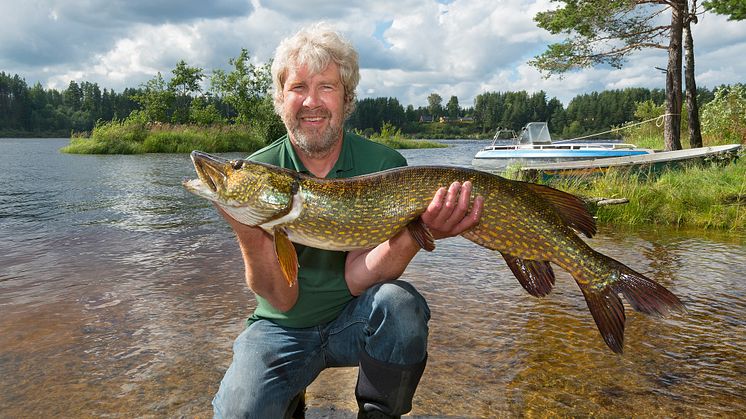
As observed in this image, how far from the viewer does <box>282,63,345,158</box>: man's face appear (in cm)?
264

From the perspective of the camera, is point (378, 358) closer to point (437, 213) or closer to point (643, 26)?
point (437, 213)

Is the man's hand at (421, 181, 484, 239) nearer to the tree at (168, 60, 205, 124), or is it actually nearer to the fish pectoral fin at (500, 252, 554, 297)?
the fish pectoral fin at (500, 252, 554, 297)

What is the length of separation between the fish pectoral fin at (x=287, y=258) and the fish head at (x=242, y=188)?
0.47 ft

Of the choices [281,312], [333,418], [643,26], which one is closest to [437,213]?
[281,312]

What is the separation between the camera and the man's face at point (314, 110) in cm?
264

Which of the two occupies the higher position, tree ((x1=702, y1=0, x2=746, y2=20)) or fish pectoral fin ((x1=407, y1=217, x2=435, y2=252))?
tree ((x1=702, y1=0, x2=746, y2=20))

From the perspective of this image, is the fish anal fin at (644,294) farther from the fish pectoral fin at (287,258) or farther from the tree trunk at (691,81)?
the tree trunk at (691,81)

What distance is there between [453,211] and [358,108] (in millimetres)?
96208

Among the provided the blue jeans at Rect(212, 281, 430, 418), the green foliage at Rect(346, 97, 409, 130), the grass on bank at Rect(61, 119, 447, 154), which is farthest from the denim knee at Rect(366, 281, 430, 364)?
the green foliage at Rect(346, 97, 409, 130)

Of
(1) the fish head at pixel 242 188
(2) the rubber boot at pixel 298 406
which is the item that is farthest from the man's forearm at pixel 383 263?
(2) the rubber boot at pixel 298 406

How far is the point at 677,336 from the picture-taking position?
3.75 m

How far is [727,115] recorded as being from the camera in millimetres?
17156

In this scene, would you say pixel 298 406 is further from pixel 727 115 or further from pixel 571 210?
pixel 727 115

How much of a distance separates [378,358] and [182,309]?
285cm
